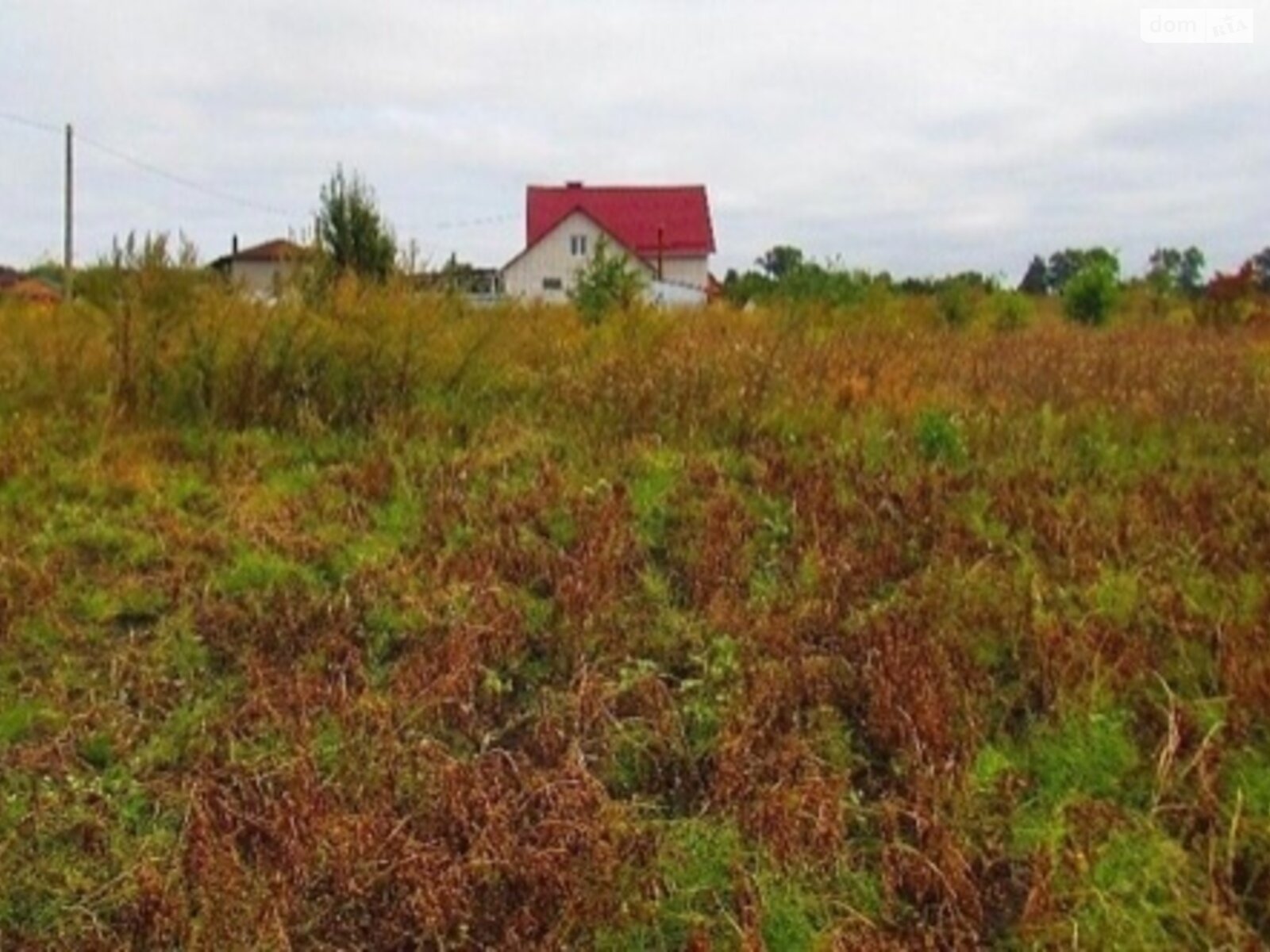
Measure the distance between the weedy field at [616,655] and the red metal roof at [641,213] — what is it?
38548mm

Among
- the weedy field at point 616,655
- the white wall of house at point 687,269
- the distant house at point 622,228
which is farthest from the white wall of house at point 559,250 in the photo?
the weedy field at point 616,655

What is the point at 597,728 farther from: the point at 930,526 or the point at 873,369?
the point at 873,369

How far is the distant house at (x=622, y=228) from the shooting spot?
141ft

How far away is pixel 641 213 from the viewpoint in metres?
45.9

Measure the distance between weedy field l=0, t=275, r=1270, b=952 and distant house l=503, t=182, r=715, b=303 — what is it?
36.4 metres

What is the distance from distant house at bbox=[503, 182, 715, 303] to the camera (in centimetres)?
4297

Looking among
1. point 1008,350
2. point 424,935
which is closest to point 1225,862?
point 424,935

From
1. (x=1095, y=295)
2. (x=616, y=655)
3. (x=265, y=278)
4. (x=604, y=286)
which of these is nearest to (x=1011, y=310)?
(x=1095, y=295)

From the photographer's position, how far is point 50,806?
2.95 meters

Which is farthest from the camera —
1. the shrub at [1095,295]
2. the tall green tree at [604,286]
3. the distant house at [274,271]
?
the shrub at [1095,295]

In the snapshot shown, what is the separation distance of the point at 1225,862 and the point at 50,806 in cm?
332

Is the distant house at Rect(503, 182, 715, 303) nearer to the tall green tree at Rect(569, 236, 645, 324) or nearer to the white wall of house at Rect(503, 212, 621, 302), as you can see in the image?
the white wall of house at Rect(503, 212, 621, 302)

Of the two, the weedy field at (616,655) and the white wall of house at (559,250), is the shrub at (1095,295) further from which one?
the white wall of house at (559,250)

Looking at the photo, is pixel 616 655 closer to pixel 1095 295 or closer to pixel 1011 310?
pixel 1011 310
